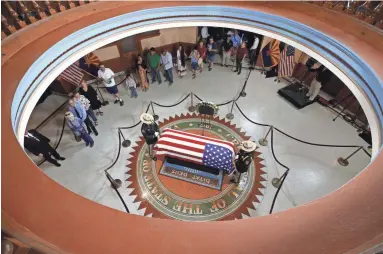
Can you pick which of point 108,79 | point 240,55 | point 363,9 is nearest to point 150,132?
point 108,79

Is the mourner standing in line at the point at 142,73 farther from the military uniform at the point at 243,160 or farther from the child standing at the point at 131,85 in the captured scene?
the military uniform at the point at 243,160

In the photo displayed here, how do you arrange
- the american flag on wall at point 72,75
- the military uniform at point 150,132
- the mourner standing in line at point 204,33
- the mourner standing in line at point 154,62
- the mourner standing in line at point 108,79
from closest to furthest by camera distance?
the military uniform at point 150,132 → the mourner standing in line at point 108,79 → the american flag on wall at point 72,75 → the mourner standing in line at point 154,62 → the mourner standing in line at point 204,33

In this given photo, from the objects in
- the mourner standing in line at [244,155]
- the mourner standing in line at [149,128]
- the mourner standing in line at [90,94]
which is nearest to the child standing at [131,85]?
the mourner standing in line at [90,94]

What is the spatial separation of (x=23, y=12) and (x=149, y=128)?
4.21 metres

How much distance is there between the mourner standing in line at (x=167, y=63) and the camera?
8664 millimetres

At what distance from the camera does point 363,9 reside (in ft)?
21.0

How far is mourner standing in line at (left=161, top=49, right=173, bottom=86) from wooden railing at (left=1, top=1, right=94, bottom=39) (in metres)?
3.27

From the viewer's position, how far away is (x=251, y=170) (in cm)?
681

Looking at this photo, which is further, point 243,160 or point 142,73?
point 142,73

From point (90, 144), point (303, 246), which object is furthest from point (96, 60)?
point (303, 246)

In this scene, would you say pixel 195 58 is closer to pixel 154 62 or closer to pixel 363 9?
pixel 154 62

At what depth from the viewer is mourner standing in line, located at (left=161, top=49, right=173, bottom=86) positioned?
8.66 m

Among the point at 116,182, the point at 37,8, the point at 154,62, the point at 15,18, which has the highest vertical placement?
the point at 37,8

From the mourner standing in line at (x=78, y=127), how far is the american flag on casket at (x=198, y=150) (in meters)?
2.34
